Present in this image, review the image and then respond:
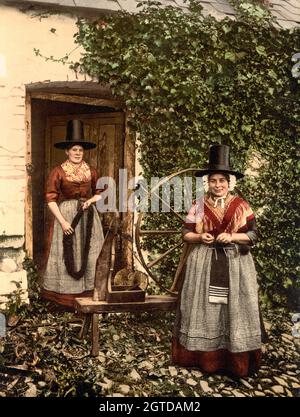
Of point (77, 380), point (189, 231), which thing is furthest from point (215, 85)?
point (77, 380)

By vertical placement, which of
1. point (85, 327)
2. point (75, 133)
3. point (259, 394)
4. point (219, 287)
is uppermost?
point (75, 133)

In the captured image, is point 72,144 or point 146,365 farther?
point 72,144

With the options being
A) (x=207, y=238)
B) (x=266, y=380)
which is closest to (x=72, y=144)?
(x=207, y=238)

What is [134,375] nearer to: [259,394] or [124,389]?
[124,389]

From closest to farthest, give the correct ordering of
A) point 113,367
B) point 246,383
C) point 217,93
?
point 246,383
point 113,367
point 217,93

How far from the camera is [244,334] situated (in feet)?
12.5

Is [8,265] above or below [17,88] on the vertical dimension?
below

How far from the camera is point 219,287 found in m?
3.79

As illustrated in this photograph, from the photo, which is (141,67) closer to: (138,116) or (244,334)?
(138,116)

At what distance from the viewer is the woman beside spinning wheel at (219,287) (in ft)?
12.5

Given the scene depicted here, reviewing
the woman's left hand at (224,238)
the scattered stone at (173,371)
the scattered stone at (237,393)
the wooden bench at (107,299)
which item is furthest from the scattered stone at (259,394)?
the woman's left hand at (224,238)

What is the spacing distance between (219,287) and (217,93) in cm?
225

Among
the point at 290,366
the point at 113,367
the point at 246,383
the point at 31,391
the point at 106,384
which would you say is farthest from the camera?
the point at 290,366

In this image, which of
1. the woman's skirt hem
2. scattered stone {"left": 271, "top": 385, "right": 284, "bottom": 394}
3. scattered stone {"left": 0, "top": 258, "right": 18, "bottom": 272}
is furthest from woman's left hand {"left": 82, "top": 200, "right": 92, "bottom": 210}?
scattered stone {"left": 271, "top": 385, "right": 284, "bottom": 394}
